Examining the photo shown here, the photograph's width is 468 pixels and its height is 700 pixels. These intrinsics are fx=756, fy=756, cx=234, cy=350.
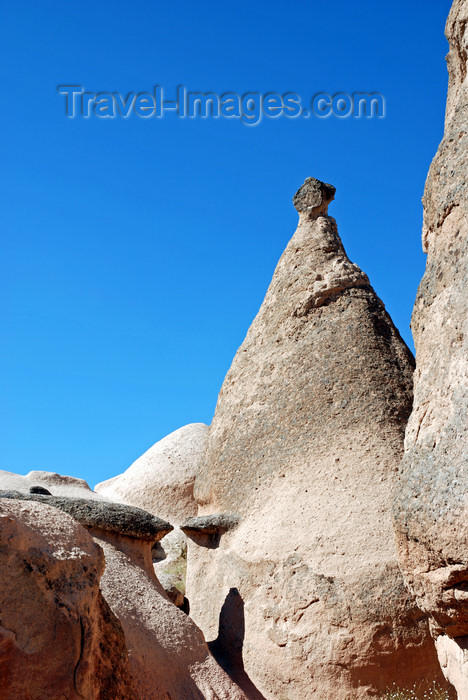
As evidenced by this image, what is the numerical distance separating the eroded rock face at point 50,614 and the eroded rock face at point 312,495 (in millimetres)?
2301

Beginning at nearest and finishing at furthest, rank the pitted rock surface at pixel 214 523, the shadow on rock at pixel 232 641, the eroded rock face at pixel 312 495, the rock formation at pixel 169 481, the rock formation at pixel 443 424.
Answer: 1. the rock formation at pixel 443 424
2. the eroded rock face at pixel 312 495
3. the shadow on rock at pixel 232 641
4. the pitted rock surface at pixel 214 523
5. the rock formation at pixel 169 481

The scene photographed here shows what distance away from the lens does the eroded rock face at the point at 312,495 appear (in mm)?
5309

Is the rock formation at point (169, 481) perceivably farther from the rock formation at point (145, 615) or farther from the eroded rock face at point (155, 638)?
the eroded rock face at point (155, 638)

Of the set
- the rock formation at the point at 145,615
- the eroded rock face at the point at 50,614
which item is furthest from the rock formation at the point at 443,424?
the rock formation at the point at 145,615

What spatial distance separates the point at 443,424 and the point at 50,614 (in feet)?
6.15

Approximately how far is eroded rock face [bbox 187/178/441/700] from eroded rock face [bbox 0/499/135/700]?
7.55 feet

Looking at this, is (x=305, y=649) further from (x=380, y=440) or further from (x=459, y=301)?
(x=459, y=301)

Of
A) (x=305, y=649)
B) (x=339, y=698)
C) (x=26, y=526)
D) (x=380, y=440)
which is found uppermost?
(x=380, y=440)

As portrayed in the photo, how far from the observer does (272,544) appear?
5.91 m

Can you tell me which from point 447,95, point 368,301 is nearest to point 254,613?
point 368,301

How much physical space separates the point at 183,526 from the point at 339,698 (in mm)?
2049

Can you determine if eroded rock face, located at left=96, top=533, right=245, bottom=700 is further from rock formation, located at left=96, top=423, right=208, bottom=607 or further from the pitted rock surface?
rock formation, located at left=96, top=423, right=208, bottom=607

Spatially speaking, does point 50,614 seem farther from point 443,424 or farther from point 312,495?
point 312,495

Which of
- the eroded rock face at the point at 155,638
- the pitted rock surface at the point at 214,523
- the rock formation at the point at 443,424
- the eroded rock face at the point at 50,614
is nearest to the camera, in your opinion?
the eroded rock face at the point at 50,614
